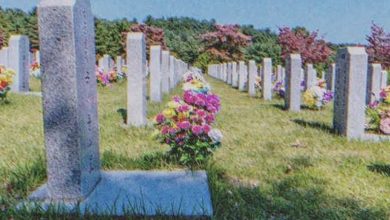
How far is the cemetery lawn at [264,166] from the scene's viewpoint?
12.1 ft

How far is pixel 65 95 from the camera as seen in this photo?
11.1ft

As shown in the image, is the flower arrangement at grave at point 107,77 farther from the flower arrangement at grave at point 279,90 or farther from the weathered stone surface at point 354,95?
the weathered stone surface at point 354,95

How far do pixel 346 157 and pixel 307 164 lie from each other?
0.69 metres

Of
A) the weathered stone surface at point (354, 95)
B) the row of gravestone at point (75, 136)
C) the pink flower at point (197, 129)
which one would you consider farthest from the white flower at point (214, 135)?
the weathered stone surface at point (354, 95)

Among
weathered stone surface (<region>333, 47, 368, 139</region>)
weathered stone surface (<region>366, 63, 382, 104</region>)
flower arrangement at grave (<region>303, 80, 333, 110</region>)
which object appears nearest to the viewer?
weathered stone surface (<region>333, 47, 368, 139</region>)

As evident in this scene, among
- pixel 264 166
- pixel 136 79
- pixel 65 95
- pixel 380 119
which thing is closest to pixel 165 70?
pixel 136 79

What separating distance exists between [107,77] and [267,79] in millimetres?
7218

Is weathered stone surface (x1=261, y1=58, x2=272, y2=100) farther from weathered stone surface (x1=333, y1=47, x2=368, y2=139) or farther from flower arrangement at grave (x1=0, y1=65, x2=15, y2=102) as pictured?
flower arrangement at grave (x1=0, y1=65, x2=15, y2=102)

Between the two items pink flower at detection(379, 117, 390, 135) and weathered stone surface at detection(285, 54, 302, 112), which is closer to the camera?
pink flower at detection(379, 117, 390, 135)

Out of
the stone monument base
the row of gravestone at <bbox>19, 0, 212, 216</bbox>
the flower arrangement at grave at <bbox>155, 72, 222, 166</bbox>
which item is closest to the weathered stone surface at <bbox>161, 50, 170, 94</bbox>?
the flower arrangement at grave at <bbox>155, 72, 222, 166</bbox>

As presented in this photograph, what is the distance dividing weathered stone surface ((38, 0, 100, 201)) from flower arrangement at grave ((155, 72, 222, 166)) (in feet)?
4.29

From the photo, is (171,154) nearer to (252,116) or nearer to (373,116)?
(373,116)

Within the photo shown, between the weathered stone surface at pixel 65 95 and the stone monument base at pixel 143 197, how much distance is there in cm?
16

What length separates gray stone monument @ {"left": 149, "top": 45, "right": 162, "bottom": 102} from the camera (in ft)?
36.2
